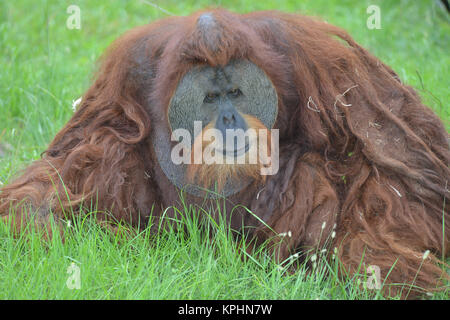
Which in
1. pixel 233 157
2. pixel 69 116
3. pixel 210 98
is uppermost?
pixel 210 98

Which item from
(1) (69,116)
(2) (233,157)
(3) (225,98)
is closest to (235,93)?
(3) (225,98)

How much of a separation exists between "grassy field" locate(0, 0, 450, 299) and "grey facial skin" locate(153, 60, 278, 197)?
0.43 m

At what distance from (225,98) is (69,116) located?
1925 millimetres

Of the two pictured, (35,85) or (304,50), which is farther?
(35,85)

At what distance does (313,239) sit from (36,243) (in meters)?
1.13

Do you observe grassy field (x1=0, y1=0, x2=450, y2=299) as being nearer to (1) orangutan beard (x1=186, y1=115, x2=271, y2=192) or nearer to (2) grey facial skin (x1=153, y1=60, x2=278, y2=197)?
(1) orangutan beard (x1=186, y1=115, x2=271, y2=192)

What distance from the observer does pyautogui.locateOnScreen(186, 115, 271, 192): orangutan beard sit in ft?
8.92

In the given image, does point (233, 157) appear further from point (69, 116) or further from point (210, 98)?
point (69, 116)

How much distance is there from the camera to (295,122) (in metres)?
2.90

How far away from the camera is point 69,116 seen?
4.38 m

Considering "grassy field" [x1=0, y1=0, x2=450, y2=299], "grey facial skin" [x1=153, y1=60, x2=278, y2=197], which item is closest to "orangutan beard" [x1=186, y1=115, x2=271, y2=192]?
"grey facial skin" [x1=153, y1=60, x2=278, y2=197]

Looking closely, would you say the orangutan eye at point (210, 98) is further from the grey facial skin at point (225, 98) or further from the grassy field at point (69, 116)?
the grassy field at point (69, 116)
